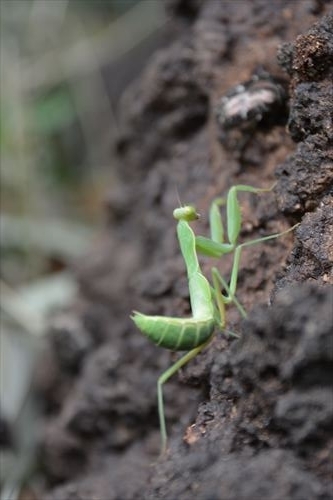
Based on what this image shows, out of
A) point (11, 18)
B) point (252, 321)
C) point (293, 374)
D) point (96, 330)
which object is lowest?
point (96, 330)

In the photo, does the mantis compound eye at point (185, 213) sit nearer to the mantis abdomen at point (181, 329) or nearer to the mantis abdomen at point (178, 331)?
the mantis abdomen at point (181, 329)

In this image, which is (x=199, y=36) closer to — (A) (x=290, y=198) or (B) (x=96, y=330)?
(A) (x=290, y=198)

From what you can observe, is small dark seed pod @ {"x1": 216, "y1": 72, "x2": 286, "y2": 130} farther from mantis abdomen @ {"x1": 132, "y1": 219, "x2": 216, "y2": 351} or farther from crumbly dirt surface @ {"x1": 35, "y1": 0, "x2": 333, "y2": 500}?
mantis abdomen @ {"x1": 132, "y1": 219, "x2": 216, "y2": 351}

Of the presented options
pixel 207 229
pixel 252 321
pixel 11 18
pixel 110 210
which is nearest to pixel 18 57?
pixel 11 18

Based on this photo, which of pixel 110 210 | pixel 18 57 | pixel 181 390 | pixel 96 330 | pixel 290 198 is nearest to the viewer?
pixel 290 198

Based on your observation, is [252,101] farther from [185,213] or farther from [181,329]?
[181,329]

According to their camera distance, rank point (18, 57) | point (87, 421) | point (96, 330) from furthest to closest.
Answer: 1. point (18, 57)
2. point (96, 330)
3. point (87, 421)

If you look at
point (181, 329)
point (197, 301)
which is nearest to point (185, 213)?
point (197, 301)
